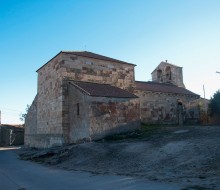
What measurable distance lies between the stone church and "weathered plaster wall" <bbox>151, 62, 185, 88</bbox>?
7745mm

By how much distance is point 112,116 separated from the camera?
16.2 metres

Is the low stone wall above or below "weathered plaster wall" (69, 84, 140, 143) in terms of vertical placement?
below

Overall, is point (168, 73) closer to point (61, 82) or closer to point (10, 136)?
point (61, 82)

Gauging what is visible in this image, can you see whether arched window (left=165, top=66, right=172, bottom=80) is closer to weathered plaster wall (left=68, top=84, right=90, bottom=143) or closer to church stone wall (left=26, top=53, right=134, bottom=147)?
church stone wall (left=26, top=53, right=134, bottom=147)

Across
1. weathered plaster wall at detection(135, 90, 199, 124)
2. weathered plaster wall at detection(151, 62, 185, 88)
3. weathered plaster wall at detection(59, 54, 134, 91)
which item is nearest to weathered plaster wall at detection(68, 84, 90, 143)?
weathered plaster wall at detection(59, 54, 134, 91)

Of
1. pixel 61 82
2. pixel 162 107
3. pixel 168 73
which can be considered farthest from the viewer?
pixel 168 73

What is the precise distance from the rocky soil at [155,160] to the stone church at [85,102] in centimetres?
216

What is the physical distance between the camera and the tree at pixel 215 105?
23969mm

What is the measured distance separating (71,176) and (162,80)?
26.8 metres

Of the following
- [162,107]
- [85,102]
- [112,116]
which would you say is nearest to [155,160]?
[112,116]

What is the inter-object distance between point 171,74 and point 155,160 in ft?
82.5

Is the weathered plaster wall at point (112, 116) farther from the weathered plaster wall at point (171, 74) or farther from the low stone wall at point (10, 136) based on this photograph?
the low stone wall at point (10, 136)

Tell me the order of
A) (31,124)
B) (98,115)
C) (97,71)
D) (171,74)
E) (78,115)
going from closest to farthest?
(98,115), (78,115), (97,71), (31,124), (171,74)

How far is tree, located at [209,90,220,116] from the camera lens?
24.0 meters
